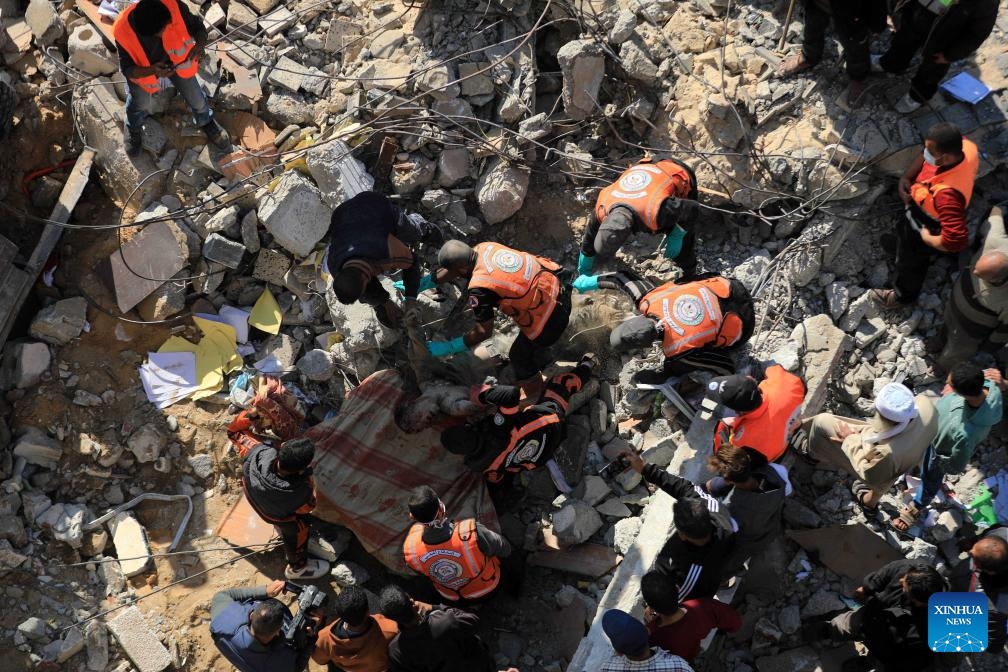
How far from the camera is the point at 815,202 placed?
673cm

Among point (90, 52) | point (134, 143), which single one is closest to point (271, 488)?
point (134, 143)

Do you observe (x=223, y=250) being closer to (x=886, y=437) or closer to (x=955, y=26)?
(x=886, y=437)

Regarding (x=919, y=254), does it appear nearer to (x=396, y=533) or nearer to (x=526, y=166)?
(x=526, y=166)

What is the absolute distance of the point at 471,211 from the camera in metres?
7.44

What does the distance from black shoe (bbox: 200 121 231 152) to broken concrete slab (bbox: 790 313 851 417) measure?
5.02 meters

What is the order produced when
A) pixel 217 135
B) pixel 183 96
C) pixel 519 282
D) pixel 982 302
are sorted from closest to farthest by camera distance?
pixel 982 302, pixel 519 282, pixel 183 96, pixel 217 135

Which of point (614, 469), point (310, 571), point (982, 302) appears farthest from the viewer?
point (310, 571)

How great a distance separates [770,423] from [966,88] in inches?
127

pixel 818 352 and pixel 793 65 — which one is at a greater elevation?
pixel 793 65

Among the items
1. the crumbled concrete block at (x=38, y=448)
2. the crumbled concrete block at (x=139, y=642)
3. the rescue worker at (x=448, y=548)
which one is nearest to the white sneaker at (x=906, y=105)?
the rescue worker at (x=448, y=548)

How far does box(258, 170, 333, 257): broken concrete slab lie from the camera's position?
7.13 metres

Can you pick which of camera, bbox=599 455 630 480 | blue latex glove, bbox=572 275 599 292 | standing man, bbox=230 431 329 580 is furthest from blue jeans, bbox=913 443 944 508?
standing man, bbox=230 431 329 580

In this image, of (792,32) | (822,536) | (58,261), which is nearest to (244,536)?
(58,261)

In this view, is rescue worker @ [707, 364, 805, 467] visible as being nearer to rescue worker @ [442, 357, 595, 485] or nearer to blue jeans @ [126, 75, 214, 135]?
rescue worker @ [442, 357, 595, 485]
